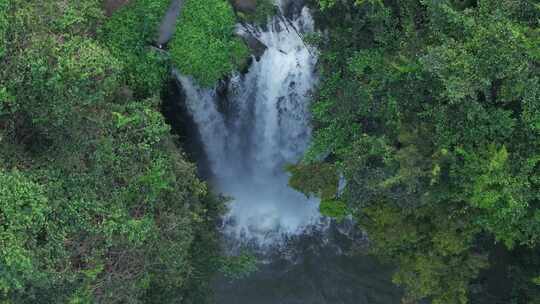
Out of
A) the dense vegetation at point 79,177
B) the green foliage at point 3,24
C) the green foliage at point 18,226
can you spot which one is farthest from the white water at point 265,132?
the green foliage at point 18,226

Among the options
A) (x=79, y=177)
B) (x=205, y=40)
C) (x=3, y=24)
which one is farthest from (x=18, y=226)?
(x=205, y=40)

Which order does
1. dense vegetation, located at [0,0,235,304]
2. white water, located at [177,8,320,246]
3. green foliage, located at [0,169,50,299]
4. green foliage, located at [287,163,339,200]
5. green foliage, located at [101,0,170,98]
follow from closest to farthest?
green foliage, located at [0,169,50,299] < dense vegetation, located at [0,0,235,304] < green foliage, located at [101,0,170,98] < green foliage, located at [287,163,339,200] < white water, located at [177,8,320,246]

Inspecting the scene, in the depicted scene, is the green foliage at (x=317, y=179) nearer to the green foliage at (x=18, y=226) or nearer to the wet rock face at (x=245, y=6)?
the wet rock face at (x=245, y=6)

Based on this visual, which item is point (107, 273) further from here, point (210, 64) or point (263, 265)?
point (263, 265)

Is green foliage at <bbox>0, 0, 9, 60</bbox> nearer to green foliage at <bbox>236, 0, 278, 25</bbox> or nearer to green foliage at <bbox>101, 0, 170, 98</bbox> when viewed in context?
green foliage at <bbox>101, 0, 170, 98</bbox>

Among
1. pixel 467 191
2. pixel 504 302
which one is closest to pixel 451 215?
pixel 467 191

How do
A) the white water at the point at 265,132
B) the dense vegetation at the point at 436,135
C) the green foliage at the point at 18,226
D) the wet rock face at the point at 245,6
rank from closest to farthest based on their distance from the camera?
1. the green foliage at the point at 18,226
2. the dense vegetation at the point at 436,135
3. the wet rock face at the point at 245,6
4. the white water at the point at 265,132

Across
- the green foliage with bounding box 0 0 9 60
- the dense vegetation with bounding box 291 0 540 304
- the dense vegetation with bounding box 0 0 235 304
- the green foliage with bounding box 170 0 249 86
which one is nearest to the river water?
the green foliage with bounding box 170 0 249 86
